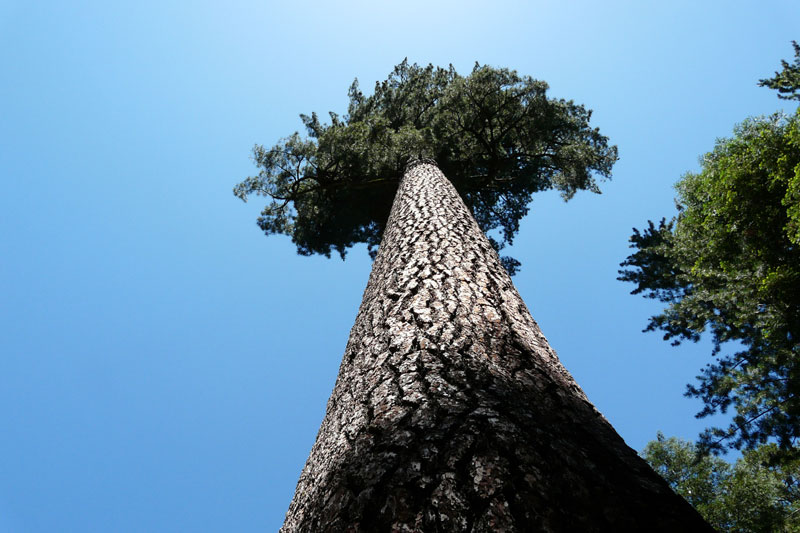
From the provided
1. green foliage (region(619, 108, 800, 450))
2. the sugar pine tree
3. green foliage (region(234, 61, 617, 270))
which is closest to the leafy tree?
green foliage (region(619, 108, 800, 450))

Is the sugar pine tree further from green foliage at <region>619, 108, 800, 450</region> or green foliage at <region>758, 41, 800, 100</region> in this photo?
green foliage at <region>758, 41, 800, 100</region>

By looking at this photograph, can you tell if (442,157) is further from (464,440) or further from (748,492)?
(748,492)

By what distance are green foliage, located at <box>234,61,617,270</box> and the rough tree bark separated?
7145 millimetres

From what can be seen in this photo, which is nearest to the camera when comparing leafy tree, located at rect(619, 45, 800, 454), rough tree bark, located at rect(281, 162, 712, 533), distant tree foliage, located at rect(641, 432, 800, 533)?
rough tree bark, located at rect(281, 162, 712, 533)

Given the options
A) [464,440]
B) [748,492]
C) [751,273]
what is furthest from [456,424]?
[748,492]

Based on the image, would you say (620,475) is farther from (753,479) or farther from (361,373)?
(753,479)

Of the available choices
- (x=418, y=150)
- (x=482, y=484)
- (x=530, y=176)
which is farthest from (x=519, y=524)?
(x=530, y=176)

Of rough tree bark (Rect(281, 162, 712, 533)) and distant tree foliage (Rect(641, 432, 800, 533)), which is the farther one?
distant tree foliage (Rect(641, 432, 800, 533))

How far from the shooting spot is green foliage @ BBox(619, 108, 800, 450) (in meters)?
6.79

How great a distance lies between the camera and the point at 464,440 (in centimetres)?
128

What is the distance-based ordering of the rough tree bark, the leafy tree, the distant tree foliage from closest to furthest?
1. the rough tree bark
2. the leafy tree
3. the distant tree foliage

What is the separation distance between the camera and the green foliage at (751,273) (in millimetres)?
6785

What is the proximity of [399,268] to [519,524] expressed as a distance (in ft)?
7.36

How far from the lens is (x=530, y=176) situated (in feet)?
37.1
